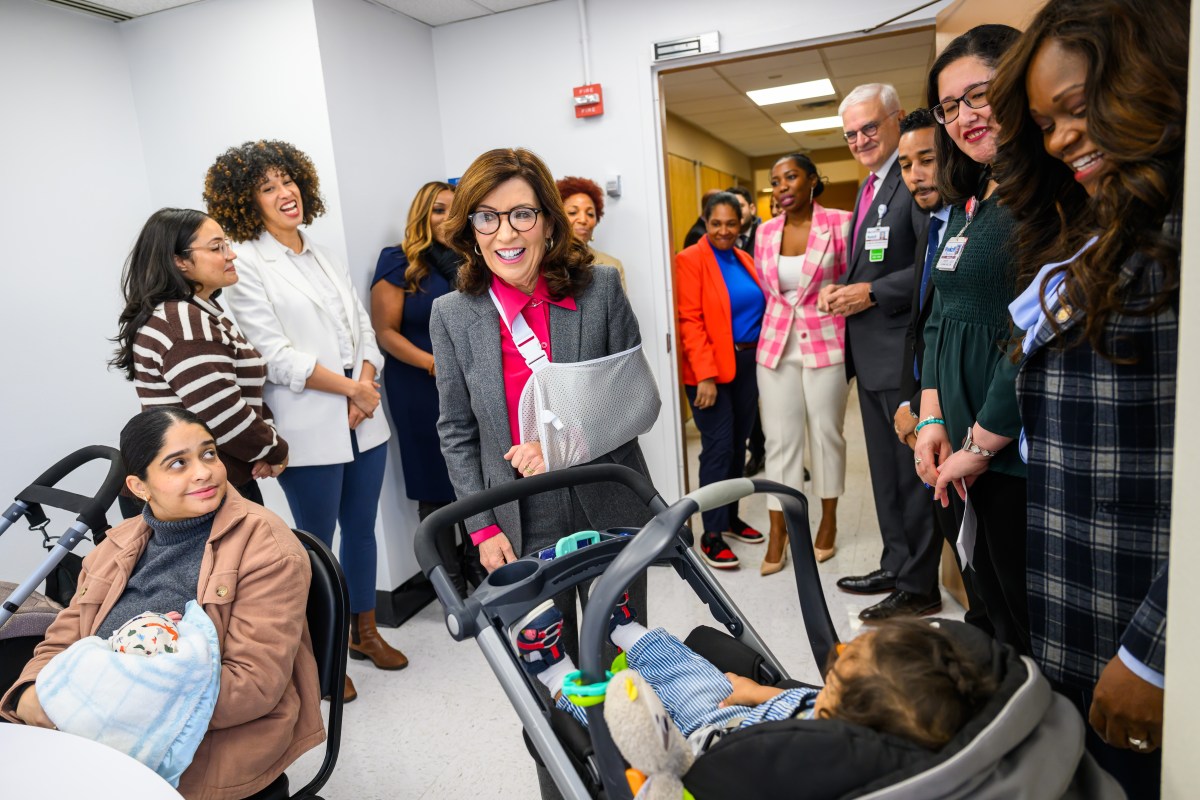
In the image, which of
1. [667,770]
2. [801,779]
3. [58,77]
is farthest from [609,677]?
[58,77]

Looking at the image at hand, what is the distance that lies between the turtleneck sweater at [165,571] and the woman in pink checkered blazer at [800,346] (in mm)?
2302

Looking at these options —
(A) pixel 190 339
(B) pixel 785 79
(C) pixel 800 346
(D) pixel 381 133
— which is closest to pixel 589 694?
(A) pixel 190 339

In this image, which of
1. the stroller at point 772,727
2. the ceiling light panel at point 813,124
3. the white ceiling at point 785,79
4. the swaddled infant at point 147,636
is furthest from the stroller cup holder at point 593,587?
the ceiling light panel at point 813,124

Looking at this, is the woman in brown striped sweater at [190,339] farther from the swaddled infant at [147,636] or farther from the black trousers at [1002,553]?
the black trousers at [1002,553]

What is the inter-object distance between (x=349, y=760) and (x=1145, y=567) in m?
2.11

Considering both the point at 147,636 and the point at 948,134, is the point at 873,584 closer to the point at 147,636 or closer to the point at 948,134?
the point at 948,134

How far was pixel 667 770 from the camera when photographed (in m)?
0.93

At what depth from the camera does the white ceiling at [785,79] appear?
5.45 meters

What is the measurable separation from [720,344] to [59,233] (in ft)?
8.70

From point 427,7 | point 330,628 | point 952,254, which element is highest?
point 427,7

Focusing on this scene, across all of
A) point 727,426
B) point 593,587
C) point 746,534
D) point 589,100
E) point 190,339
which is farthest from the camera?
point 746,534

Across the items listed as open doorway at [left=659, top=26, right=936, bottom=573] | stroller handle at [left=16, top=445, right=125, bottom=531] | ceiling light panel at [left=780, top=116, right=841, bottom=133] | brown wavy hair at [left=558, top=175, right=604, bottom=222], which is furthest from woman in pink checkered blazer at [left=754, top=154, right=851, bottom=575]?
ceiling light panel at [left=780, top=116, right=841, bottom=133]

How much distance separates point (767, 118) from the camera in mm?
8336

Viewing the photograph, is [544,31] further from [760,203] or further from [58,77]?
[760,203]
